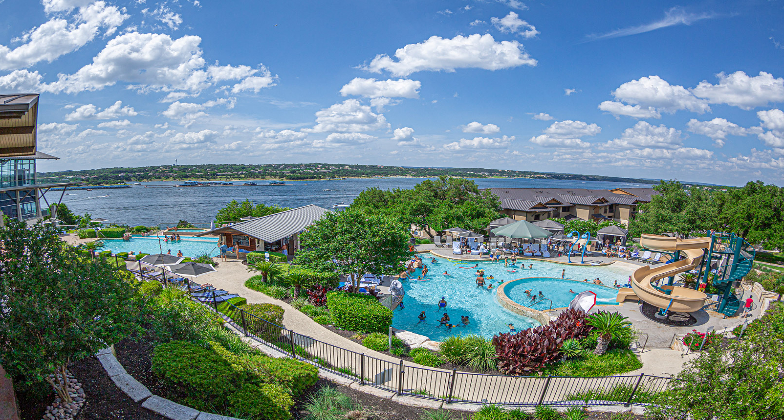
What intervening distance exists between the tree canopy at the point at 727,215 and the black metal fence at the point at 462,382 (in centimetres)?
2961

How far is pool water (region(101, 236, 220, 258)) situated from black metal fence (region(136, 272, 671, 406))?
77.2 ft

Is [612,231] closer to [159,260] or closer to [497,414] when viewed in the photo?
[497,414]

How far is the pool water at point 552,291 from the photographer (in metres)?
22.5

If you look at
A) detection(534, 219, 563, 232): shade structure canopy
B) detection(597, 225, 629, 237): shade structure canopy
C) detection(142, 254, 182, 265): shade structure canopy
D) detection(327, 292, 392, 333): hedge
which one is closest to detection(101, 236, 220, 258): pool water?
detection(142, 254, 182, 265): shade structure canopy

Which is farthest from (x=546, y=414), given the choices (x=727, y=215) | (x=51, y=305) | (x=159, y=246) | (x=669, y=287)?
(x=727, y=215)

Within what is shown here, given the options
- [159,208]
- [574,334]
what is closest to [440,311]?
[574,334]

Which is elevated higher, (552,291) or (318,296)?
(318,296)

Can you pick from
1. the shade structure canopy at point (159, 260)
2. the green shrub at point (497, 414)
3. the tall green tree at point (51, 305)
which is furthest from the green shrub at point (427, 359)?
the shade structure canopy at point (159, 260)

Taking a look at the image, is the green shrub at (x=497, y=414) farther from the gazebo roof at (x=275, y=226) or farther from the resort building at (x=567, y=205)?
the resort building at (x=567, y=205)

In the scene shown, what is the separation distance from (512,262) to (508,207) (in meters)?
20.4

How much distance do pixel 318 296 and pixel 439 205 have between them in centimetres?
2602

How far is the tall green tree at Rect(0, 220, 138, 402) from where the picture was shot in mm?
5441

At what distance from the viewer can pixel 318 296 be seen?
722 inches

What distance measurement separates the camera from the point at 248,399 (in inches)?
290
